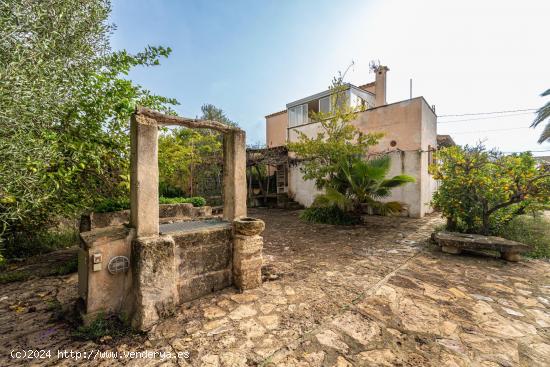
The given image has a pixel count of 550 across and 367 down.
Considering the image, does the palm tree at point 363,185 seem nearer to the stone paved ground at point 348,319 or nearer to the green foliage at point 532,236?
the green foliage at point 532,236

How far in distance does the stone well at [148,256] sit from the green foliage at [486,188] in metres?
5.40

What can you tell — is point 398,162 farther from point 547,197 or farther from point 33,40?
point 33,40

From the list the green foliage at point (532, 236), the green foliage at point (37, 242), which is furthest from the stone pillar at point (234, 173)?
the green foliage at point (532, 236)

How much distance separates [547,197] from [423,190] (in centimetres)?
441

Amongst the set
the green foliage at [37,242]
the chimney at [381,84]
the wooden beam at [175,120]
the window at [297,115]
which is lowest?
the green foliage at [37,242]

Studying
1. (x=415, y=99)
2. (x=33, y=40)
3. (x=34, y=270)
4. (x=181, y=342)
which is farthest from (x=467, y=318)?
(x=415, y=99)

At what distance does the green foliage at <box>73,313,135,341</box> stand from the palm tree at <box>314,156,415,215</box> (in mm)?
6142

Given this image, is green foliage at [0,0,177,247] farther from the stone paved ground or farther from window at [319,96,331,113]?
window at [319,96,331,113]

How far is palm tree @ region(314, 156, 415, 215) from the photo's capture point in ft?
22.8

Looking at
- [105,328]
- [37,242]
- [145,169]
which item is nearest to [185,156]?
[37,242]

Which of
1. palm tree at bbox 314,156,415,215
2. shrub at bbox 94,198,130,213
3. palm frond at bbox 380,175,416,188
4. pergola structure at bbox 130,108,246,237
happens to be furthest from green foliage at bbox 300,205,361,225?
pergola structure at bbox 130,108,246,237

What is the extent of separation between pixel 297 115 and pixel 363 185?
8.11 m

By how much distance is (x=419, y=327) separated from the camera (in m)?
2.48

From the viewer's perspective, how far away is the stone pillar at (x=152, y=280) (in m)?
2.47
